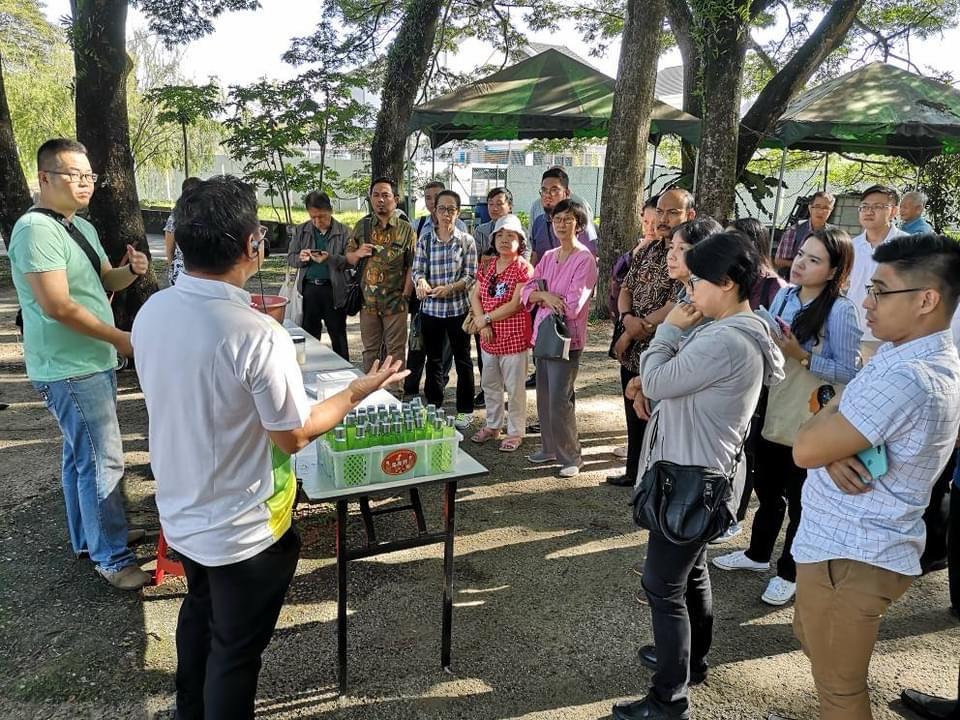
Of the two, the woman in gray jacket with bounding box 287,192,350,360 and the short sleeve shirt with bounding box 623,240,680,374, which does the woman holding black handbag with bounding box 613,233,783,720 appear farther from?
the woman in gray jacket with bounding box 287,192,350,360

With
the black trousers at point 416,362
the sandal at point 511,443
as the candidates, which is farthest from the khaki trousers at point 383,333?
the sandal at point 511,443

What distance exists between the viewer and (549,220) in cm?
587

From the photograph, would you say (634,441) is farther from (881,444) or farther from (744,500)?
(881,444)

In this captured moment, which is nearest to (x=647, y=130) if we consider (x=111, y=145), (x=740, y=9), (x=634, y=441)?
(x=740, y=9)

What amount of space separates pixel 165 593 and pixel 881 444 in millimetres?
2907

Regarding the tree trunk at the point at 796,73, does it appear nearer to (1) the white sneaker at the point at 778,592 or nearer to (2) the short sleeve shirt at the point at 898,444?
(1) the white sneaker at the point at 778,592

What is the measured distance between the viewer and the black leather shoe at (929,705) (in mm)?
2320

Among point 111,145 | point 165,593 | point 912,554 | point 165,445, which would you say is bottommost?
point 165,593

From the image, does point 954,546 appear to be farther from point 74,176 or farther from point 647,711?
point 74,176

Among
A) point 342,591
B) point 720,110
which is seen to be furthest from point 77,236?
point 720,110

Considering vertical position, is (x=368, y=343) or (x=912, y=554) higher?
(x=912, y=554)

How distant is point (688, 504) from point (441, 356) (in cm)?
354

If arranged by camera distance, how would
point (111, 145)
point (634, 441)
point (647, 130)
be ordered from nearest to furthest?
point (634, 441) < point (111, 145) < point (647, 130)

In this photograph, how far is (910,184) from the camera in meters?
13.2
